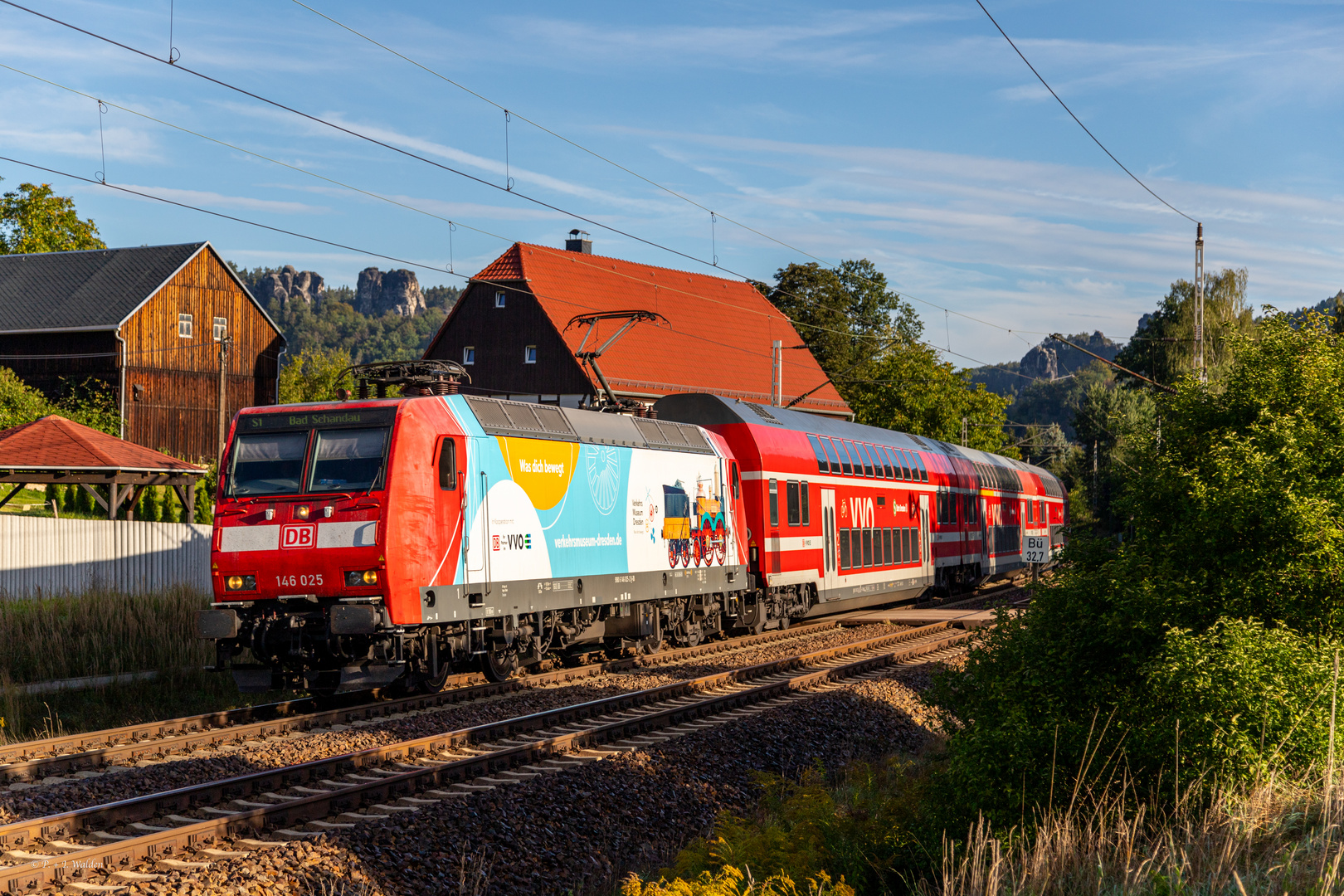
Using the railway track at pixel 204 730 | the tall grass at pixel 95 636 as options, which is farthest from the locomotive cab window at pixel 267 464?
the tall grass at pixel 95 636

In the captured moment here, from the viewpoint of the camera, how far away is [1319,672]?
750 centimetres

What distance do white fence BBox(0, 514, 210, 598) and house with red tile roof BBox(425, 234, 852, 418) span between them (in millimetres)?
24764

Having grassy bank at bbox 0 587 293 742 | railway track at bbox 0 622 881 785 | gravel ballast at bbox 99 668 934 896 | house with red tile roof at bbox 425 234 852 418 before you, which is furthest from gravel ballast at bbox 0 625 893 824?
house with red tile roof at bbox 425 234 852 418

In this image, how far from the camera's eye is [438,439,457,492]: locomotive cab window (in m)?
13.8

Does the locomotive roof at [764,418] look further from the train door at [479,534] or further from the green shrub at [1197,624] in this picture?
the green shrub at [1197,624]

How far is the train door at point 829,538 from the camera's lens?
23.7m

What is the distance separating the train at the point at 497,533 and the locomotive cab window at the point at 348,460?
22mm

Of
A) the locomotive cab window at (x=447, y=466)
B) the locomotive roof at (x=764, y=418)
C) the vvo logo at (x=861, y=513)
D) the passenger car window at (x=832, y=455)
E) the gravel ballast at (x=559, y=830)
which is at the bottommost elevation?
the gravel ballast at (x=559, y=830)

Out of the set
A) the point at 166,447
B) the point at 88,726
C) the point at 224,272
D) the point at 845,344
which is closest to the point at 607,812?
the point at 88,726

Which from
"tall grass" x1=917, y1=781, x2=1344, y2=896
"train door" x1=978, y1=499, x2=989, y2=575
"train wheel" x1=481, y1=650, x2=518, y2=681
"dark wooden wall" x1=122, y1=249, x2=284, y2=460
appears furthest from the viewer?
"dark wooden wall" x1=122, y1=249, x2=284, y2=460

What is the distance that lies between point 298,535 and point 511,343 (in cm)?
3842

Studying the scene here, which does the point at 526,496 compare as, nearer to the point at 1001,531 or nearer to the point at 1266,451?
the point at 1266,451

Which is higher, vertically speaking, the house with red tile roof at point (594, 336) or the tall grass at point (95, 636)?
the house with red tile roof at point (594, 336)

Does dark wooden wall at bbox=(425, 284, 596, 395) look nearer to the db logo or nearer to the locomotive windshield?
the locomotive windshield
